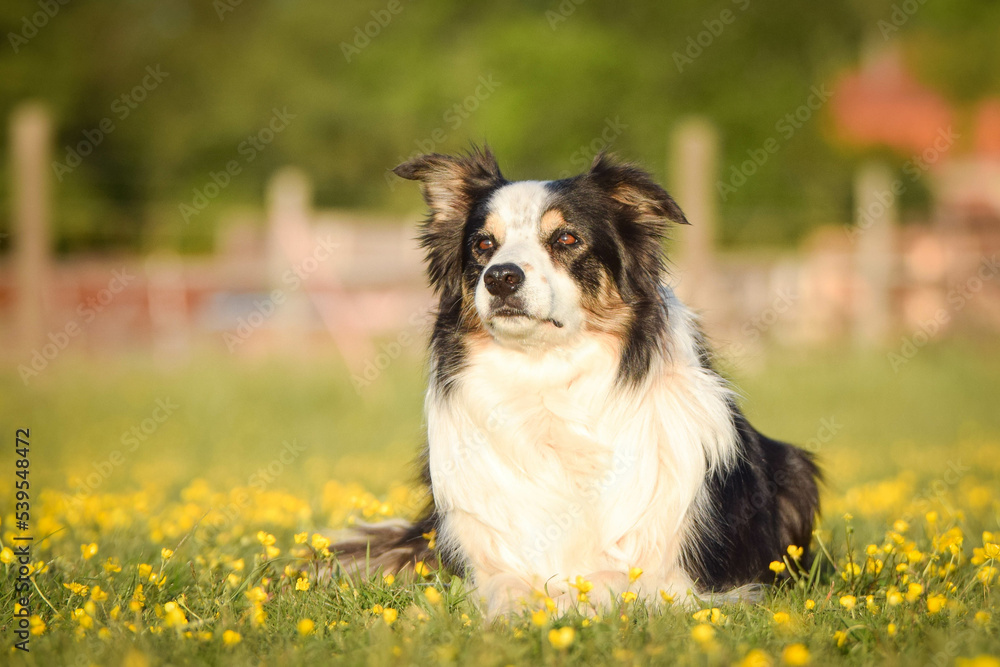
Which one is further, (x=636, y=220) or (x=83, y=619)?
(x=636, y=220)

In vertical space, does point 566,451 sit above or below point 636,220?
below

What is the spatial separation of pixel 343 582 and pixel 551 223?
1625mm

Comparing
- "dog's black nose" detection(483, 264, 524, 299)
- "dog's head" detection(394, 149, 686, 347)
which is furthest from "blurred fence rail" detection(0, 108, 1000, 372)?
"dog's black nose" detection(483, 264, 524, 299)

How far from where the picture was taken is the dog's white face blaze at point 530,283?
3.54 m

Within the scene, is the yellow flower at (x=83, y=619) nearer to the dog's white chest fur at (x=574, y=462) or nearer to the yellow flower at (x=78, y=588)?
the yellow flower at (x=78, y=588)

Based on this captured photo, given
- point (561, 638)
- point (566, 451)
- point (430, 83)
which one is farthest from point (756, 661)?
point (430, 83)

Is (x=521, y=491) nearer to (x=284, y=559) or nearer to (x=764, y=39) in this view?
(x=284, y=559)

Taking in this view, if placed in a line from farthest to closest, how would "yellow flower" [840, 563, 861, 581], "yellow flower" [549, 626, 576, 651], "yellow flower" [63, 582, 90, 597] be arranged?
"yellow flower" [840, 563, 861, 581] < "yellow flower" [63, 582, 90, 597] < "yellow flower" [549, 626, 576, 651]

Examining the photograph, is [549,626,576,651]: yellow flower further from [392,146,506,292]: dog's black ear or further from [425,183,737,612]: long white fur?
[392,146,506,292]: dog's black ear

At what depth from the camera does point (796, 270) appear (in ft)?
54.6

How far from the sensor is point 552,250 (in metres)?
3.74

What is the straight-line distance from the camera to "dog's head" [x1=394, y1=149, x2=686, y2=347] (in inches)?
140

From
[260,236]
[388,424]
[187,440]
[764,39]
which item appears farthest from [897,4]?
[187,440]

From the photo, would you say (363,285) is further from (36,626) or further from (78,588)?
(36,626)
